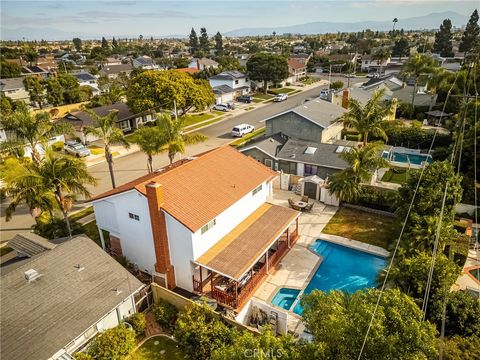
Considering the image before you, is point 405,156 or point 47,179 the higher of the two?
point 47,179

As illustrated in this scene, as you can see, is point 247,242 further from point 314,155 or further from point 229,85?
point 229,85

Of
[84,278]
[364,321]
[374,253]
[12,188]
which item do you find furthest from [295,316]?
[12,188]

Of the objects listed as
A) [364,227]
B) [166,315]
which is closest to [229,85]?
[364,227]

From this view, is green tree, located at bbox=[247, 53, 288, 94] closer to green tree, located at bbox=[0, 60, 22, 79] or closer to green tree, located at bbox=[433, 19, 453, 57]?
green tree, located at bbox=[0, 60, 22, 79]

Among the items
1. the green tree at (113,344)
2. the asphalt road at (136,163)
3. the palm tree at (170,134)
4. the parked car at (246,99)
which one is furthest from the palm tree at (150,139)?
the parked car at (246,99)

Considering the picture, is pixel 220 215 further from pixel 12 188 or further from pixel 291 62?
pixel 291 62

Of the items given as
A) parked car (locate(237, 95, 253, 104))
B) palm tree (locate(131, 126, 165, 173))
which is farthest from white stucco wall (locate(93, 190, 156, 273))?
parked car (locate(237, 95, 253, 104))
